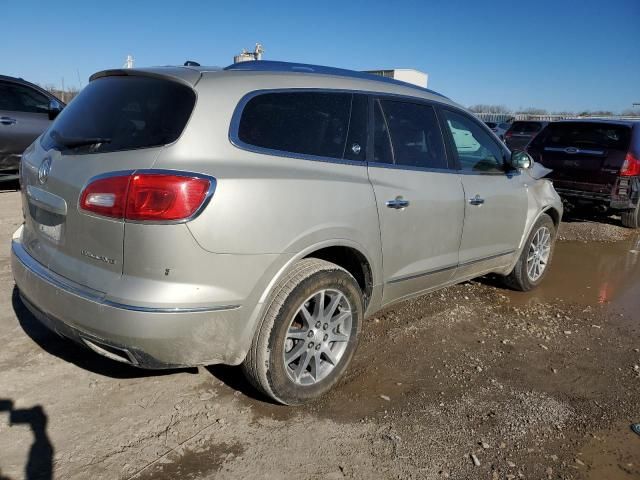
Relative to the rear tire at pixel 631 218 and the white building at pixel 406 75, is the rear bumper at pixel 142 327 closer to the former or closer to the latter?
the rear tire at pixel 631 218

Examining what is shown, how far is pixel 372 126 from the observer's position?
322 cm

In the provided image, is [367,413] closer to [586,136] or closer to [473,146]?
[473,146]

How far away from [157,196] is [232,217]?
0.33 metres

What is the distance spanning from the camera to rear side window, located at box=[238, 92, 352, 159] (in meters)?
2.61

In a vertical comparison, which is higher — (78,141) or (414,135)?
(414,135)

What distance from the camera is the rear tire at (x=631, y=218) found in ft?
27.2

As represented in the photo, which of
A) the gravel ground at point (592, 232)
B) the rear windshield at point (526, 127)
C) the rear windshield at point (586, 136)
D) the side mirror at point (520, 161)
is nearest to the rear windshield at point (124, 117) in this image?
the side mirror at point (520, 161)

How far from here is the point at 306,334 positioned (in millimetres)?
2877

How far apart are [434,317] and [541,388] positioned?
1.18 meters

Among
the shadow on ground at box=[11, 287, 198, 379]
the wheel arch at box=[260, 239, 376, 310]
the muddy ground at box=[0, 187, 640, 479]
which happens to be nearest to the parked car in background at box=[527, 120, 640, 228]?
the muddy ground at box=[0, 187, 640, 479]

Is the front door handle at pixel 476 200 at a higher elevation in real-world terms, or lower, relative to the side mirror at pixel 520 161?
lower

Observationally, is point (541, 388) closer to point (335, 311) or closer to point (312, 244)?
point (335, 311)

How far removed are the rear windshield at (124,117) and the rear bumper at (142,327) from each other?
697 mm

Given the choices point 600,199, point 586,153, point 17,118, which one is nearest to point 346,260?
point 600,199
